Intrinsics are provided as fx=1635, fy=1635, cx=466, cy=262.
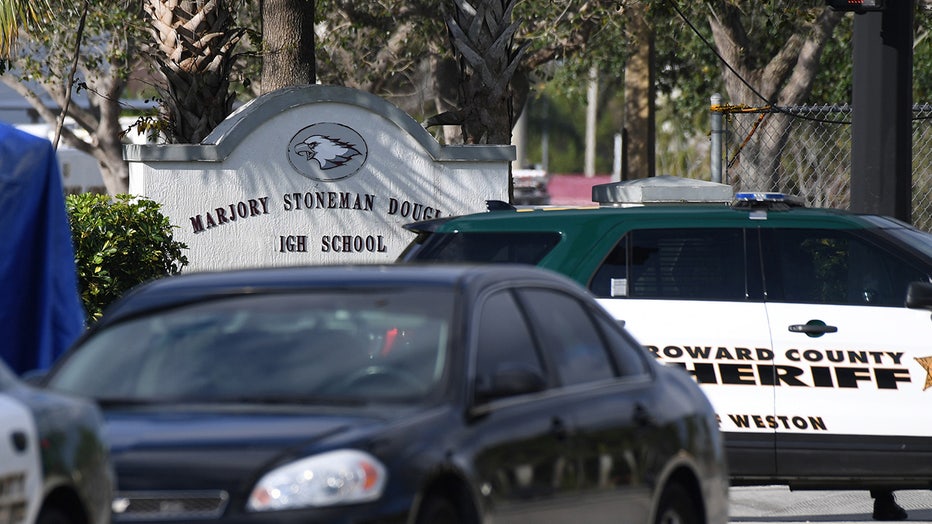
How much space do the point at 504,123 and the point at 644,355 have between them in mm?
9220

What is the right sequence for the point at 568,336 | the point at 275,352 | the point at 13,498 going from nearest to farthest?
the point at 13,498 < the point at 275,352 < the point at 568,336

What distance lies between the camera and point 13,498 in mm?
4383

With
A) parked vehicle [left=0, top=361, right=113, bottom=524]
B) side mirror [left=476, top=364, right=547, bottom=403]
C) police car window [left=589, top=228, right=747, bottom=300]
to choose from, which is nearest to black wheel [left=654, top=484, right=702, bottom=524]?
side mirror [left=476, top=364, right=547, bottom=403]

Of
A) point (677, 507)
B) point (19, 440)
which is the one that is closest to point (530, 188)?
point (677, 507)

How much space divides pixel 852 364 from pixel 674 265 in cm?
109

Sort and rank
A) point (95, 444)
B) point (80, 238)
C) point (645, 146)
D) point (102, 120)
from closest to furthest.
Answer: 1. point (95, 444)
2. point (80, 238)
3. point (645, 146)
4. point (102, 120)

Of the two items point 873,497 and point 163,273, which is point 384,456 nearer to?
point 873,497

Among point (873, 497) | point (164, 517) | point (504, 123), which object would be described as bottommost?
point (873, 497)

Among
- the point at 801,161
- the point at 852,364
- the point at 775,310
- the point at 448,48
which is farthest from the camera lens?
the point at 448,48

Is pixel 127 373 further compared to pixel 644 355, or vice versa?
pixel 644 355

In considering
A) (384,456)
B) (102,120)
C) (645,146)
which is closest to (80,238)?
(384,456)

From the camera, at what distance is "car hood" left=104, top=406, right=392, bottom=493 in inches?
192

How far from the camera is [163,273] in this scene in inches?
503

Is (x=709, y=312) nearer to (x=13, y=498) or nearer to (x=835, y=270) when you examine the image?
(x=835, y=270)
